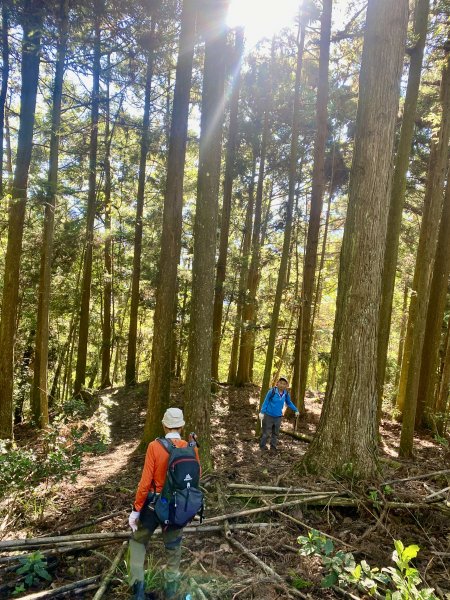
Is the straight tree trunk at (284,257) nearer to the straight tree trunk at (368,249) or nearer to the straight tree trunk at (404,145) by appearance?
the straight tree trunk at (404,145)

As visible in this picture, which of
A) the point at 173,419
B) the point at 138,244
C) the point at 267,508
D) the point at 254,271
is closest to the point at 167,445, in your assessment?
the point at 173,419

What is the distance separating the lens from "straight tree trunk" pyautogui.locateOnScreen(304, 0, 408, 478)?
5508 millimetres

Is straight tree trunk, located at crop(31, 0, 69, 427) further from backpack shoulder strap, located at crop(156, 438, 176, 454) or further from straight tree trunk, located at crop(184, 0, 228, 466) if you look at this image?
backpack shoulder strap, located at crop(156, 438, 176, 454)

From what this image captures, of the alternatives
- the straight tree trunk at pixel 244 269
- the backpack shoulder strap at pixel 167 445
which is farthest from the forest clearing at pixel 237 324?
the straight tree trunk at pixel 244 269

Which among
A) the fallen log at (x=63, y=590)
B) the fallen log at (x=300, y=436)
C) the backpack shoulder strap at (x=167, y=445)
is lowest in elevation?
the fallen log at (x=300, y=436)

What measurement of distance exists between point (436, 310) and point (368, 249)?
825 cm

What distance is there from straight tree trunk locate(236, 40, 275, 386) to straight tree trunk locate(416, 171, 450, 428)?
5.67 metres

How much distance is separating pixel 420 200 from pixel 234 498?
50.3ft

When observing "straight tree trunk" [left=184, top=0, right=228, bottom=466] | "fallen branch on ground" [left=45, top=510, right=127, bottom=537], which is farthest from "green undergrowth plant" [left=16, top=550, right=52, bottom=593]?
"straight tree trunk" [left=184, top=0, right=228, bottom=466]

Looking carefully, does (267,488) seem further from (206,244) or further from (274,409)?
(206,244)

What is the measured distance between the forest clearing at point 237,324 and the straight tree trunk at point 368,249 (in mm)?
29

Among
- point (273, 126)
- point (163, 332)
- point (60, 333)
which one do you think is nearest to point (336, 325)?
point (163, 332)

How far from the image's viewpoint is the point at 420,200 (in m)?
16.3

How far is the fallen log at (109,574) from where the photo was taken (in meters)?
3.48
